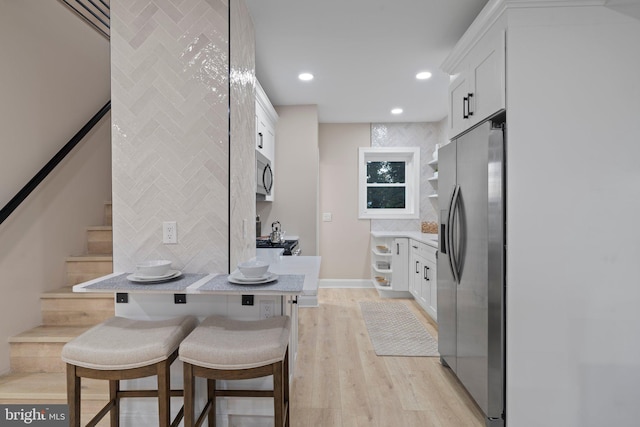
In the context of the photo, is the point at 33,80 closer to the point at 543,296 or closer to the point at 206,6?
the point at 206,6

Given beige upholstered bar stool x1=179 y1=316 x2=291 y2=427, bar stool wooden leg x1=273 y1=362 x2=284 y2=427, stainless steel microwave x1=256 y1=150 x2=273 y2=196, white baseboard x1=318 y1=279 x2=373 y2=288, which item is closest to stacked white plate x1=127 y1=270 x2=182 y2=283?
beige upholstered bar stool x1=179 y1=316 x2=291 y2=427

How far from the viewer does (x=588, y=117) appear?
180cm

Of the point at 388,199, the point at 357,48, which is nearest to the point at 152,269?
the point at 357,48

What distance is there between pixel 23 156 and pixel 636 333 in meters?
3.87

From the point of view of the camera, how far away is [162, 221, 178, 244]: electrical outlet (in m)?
1.85

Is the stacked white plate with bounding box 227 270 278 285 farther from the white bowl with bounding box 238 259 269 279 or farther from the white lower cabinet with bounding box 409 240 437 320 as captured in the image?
the white lower cabinet with bounding box 409 240 437 320

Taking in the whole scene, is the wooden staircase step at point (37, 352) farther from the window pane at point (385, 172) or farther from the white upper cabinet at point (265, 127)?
the window pane at point (385, 172)

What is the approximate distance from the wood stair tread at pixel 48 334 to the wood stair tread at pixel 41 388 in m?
0.20

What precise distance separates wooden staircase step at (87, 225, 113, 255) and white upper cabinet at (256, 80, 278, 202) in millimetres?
1517

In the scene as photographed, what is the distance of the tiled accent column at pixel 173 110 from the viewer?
1839 millimetres

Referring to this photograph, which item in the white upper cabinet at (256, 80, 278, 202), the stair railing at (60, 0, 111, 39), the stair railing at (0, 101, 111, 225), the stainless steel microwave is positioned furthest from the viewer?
the white upper cabinet at (256, 80, 278, 202)

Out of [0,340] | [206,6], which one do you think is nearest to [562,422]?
[206,6]

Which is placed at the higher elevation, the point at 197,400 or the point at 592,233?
the point at 592,233

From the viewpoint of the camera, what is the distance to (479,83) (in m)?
2.13
